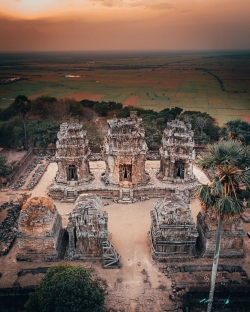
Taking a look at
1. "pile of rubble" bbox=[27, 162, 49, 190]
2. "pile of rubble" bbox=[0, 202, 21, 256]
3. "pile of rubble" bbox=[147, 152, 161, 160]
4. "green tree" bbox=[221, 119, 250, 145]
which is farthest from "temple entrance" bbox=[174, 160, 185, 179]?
"pile of rubble" bbox=[0, 202, 21, 256]

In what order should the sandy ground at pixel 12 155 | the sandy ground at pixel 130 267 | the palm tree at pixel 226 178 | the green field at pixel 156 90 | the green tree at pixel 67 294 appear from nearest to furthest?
the palm tree at pixel 226 178 → the green tree at pixel 67 294 → the sandy ground at pixel 130 267 → the sandy ground at pixel 12 155 → the green field at pixel 156 90

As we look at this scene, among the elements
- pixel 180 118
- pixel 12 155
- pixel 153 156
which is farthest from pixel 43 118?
pixel 153 156

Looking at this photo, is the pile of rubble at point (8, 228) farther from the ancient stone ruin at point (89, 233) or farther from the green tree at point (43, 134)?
the green tree at point (43, 134)

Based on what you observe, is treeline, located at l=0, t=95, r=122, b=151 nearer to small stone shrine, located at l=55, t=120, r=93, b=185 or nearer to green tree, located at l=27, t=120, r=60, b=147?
green tree, located at l=27, t=120, r=60, b=147

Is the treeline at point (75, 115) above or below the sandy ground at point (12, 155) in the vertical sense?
above

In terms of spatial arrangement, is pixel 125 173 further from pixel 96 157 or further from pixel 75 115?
pixel 75 115

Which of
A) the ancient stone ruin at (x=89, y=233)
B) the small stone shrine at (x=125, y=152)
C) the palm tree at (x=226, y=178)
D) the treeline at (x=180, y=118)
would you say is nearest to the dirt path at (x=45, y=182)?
the small stone shrine at (x=125, y=152)

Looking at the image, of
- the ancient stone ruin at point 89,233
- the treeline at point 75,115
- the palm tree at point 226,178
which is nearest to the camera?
the palm tree at point 226,178

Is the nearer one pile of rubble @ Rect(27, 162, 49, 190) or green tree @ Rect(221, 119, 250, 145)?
green tree @ Rect(221, 119, 250, 145)
